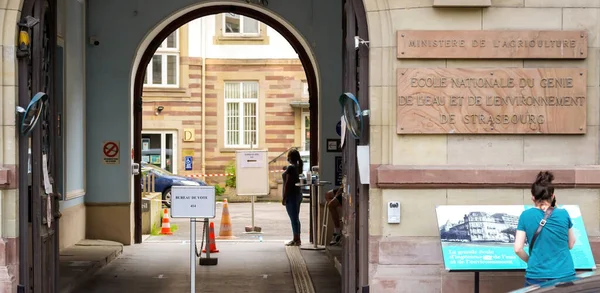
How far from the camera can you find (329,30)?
16.5m

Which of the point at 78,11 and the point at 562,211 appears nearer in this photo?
the point at 562,211

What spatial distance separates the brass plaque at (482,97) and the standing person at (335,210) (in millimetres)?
6799

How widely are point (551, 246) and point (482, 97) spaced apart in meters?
2.24

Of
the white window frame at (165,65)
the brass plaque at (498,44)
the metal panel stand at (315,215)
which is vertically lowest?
the metal panel stand at (315,215)

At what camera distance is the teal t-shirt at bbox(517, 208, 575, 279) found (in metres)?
6.97

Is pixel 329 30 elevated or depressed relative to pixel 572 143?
elevated

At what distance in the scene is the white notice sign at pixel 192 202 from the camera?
9188 millimetres

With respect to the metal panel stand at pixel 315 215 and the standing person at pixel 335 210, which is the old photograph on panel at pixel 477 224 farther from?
the metal panel stand at pixel 315 215

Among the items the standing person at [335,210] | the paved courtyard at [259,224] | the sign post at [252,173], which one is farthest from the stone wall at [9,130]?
the sign post at [252,173]

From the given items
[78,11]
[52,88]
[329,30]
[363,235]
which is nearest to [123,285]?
[52,88]

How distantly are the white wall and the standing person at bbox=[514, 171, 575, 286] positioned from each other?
26.9m

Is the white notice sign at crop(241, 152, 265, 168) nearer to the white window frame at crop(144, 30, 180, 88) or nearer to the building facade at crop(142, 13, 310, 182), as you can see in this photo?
the building facade at crop(142, 13, 310, 182)

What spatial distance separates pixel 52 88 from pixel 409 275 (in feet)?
14.2

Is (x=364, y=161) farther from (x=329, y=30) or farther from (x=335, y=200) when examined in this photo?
(x=329, y=30)
